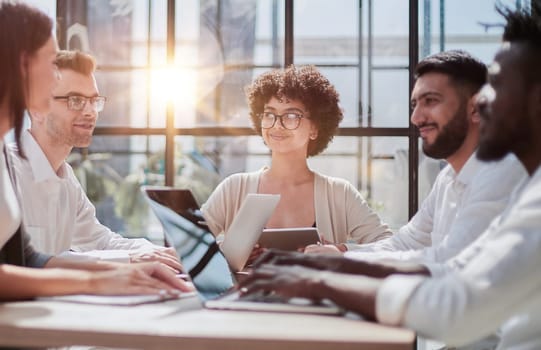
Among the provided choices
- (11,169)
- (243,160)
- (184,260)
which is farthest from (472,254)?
(243,160)

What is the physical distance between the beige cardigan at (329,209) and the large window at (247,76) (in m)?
1.16

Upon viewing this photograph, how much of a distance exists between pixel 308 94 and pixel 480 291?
2319 mm

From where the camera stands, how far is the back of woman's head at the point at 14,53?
1858mm

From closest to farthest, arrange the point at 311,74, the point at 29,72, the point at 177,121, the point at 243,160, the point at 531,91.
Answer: the point at 531,91 < the point at 29,72 < the point at 311,74 < the point at 177,121 < the point at 243,160

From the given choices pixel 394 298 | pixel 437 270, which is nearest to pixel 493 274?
pixel 394 298

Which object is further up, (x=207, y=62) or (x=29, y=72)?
(x=207, y=62)

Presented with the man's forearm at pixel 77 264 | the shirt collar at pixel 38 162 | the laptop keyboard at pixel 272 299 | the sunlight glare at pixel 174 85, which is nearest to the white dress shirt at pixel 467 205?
the laptop keyboard at pixel 272 299

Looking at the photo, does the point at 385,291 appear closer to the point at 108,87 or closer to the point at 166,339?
the point at 166,339

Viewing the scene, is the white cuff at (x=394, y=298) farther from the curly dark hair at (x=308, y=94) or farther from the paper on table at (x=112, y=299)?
the curly dark hair at (x=308, y=94)

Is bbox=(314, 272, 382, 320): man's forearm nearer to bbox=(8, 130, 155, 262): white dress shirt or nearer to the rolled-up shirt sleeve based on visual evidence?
the rolled-up shirt sleeve

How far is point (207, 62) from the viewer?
4895mm

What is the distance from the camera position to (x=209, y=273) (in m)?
1.91

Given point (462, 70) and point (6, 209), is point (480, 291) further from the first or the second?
point (462, 70)

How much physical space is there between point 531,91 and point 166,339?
96 cm
